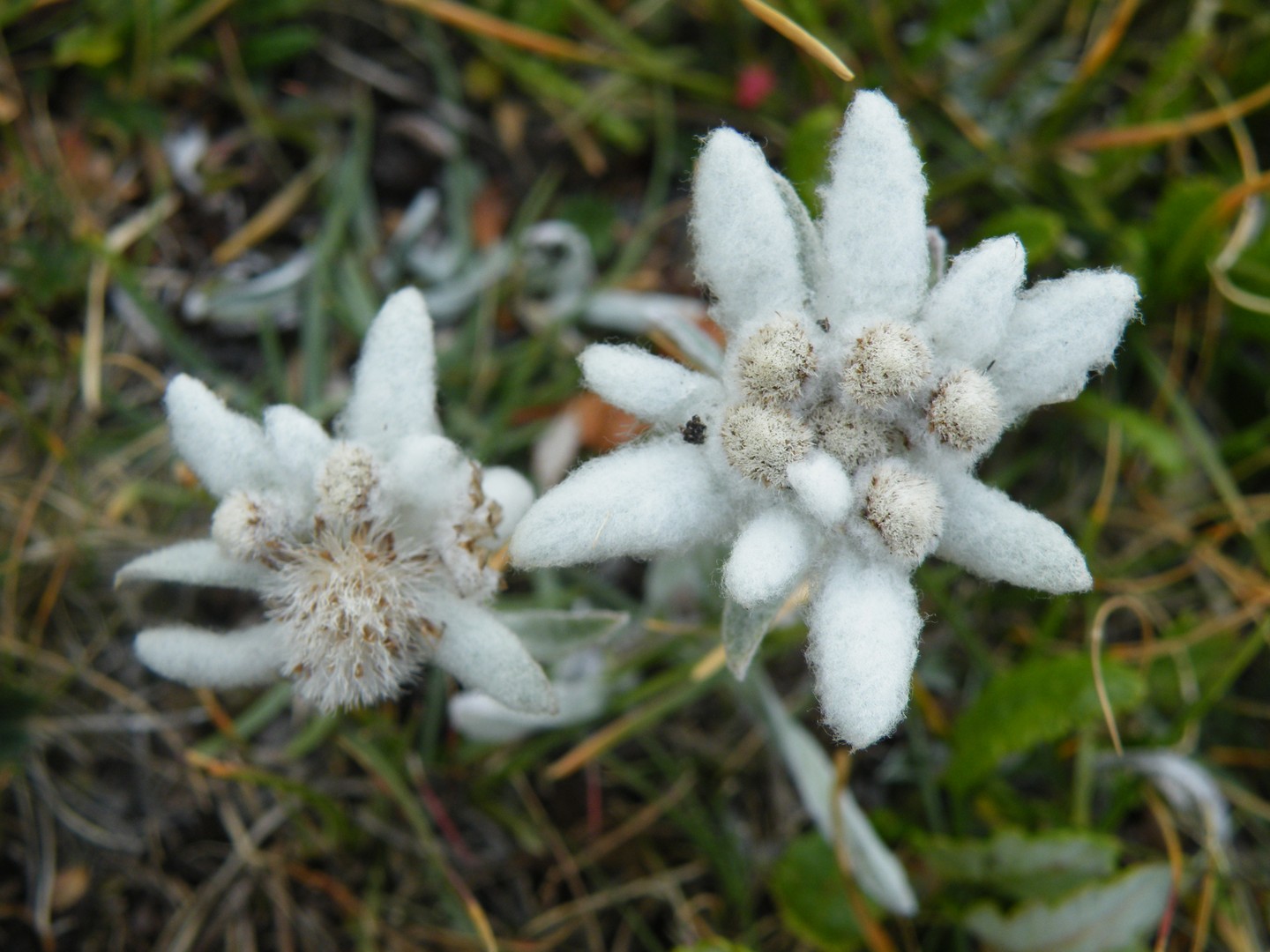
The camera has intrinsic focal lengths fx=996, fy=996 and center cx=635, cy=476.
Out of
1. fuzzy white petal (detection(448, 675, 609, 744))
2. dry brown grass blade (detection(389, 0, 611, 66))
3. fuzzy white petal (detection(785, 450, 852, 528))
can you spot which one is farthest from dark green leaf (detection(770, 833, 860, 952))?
dry brown grass blade (detection(389, 0, 611, 66))

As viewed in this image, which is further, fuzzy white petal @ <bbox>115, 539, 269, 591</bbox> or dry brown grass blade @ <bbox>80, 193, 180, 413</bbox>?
dry brown grass blade @ <bbox>80, 193, 180, 413</bbox>

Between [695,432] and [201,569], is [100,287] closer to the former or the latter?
[201,569]

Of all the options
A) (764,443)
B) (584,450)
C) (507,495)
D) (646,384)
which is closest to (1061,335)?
(764,443)

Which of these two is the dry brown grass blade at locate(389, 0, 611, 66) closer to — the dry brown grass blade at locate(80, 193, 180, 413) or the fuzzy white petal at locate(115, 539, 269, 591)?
the dry brown grass blade at locate(80, 193, 180, 413)

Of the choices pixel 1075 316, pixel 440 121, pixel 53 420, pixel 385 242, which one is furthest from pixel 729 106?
pixel 53 420

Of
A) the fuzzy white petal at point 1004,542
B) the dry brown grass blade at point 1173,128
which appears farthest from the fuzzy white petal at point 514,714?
the dry brown grass blade at point 1173,128

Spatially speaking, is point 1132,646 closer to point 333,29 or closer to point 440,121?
point 440,121

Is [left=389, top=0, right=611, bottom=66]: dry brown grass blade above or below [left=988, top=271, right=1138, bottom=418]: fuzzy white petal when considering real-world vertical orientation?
below
